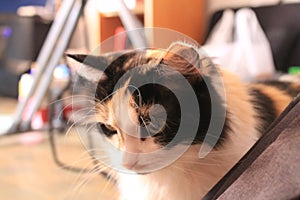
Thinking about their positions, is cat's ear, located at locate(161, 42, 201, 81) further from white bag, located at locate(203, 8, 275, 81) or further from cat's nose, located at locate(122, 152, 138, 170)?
white bag, located at locate(203, 8, 275, 81)

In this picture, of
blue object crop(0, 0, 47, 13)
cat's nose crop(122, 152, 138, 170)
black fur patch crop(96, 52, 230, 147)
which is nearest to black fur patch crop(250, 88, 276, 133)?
black fur patch crop(96, 52, 230, 147)

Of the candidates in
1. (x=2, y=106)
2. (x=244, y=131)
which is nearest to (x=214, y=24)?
(x=244, y=131)

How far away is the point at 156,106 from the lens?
583mm

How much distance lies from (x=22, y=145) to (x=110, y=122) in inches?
64.6

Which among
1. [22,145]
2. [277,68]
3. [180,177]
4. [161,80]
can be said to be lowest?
[22,145]

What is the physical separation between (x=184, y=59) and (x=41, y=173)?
131cm

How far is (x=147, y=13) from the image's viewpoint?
178 centimetres

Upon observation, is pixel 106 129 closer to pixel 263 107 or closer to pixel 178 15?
pixel 263 107

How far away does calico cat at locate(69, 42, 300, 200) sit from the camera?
0.58m

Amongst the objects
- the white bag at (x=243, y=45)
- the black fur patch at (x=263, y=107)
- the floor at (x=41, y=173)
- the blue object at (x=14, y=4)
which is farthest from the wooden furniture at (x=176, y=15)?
the blue object at (x=14, y=4)

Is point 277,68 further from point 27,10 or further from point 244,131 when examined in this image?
point 27,10

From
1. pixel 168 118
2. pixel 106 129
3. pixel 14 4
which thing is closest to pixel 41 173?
pixel 106 129

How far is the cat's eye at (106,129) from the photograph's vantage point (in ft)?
2.16

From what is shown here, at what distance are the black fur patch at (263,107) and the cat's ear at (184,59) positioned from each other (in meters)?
0.21
